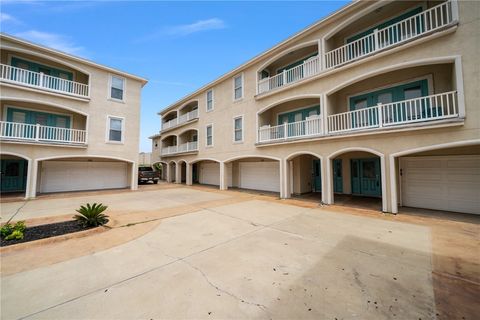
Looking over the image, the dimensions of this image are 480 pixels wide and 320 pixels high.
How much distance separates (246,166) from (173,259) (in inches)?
557

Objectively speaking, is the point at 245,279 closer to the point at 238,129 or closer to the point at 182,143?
the point at 238,129

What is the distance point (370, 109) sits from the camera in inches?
422

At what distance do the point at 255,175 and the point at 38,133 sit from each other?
15359 millimetres

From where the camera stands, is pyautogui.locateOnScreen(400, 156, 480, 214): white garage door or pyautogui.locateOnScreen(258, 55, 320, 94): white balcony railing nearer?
pyautogui.locateOnScreen(400, 156, 480, 214): white garage door

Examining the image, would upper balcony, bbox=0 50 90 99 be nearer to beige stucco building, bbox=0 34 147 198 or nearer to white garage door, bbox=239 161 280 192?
beige stucco building, bbox=0 34 147 198

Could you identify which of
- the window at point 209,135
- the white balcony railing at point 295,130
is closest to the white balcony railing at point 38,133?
the window at point 209,135

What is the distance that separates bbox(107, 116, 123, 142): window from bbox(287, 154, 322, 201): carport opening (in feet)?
45.7

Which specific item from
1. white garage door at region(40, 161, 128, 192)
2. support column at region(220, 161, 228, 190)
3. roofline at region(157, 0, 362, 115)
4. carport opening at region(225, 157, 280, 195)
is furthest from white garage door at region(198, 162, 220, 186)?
white garage door at region(40, 161, 128, 192)

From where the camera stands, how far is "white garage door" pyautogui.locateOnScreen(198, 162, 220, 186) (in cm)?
2097

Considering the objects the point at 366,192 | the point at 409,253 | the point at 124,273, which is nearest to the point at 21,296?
the point at 124,273

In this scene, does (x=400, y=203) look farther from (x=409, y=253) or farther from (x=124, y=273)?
(x=124, y=273)

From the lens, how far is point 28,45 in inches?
508

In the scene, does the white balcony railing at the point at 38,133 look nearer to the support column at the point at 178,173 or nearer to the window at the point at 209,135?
the window at the point at 209,135

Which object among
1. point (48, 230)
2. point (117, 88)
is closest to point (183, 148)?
point (117, 88)
